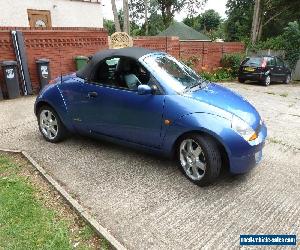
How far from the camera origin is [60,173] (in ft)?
14.8

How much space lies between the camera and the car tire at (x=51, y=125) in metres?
5.48

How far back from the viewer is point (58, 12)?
1548cm

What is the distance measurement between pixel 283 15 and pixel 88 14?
1981 cm

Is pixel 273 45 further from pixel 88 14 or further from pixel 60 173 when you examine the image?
pixel 60 173

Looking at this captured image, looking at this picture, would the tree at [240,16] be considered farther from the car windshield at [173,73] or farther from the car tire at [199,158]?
the car tire at [199,158]

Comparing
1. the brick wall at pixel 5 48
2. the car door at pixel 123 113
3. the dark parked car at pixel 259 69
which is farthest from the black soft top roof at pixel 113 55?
the dark parked car at pixel 259 69

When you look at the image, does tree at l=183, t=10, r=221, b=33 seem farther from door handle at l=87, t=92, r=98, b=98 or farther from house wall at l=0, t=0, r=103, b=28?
door handle at l=87, t=92, r=98, b=98

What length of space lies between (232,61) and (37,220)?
52.9 feet

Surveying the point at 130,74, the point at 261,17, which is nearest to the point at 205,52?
the point at 130,74

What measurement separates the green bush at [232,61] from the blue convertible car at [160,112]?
13.3m

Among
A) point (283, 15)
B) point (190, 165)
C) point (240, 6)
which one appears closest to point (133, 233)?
point (190, 165)

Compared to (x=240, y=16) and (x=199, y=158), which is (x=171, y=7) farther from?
(x=199, y=158)

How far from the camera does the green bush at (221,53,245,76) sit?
57.5 feet

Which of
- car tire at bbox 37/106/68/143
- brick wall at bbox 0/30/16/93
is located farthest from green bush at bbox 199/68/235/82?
car tire at bbox 37/106/68/143
